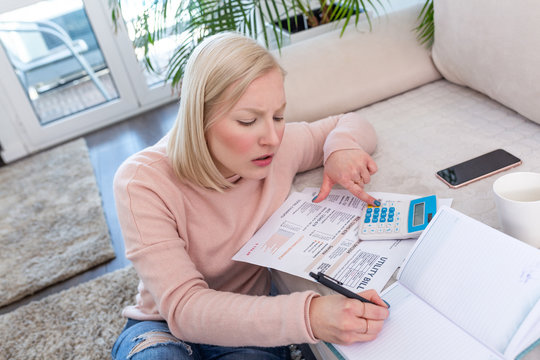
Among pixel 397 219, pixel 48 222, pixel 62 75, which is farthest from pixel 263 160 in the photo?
pixel 62 75

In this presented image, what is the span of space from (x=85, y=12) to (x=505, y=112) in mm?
2267

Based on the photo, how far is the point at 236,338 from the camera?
0.70m

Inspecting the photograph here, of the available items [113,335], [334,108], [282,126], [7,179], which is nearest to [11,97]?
[7,179]

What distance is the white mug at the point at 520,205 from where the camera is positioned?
659mm

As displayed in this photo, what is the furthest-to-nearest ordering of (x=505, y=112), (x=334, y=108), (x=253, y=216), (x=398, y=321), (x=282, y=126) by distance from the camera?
(x=334, y=108), (x=505, y=112), (x=253, y=216), (x=282, y=126), (x=398, y=321)

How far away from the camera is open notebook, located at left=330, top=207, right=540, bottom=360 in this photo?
1.82 ft

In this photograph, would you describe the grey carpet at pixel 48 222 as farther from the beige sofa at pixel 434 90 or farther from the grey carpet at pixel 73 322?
the beige sofa at pixel 434 90

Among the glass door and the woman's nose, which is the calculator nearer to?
the woman's nose

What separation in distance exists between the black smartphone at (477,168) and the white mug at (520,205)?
0.66 ft

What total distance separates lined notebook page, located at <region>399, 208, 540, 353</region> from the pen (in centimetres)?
9

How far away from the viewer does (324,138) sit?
1.09m

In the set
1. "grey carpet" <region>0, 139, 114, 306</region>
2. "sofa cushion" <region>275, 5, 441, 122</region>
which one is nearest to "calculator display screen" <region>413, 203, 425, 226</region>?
"sofa cushion" <region>275, 5, 441, 122</region>

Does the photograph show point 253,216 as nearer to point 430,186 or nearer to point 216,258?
point 216,258

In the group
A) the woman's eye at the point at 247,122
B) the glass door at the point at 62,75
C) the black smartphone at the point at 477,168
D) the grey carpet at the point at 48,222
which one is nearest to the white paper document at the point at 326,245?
the black smartphone at the point at 477,168
